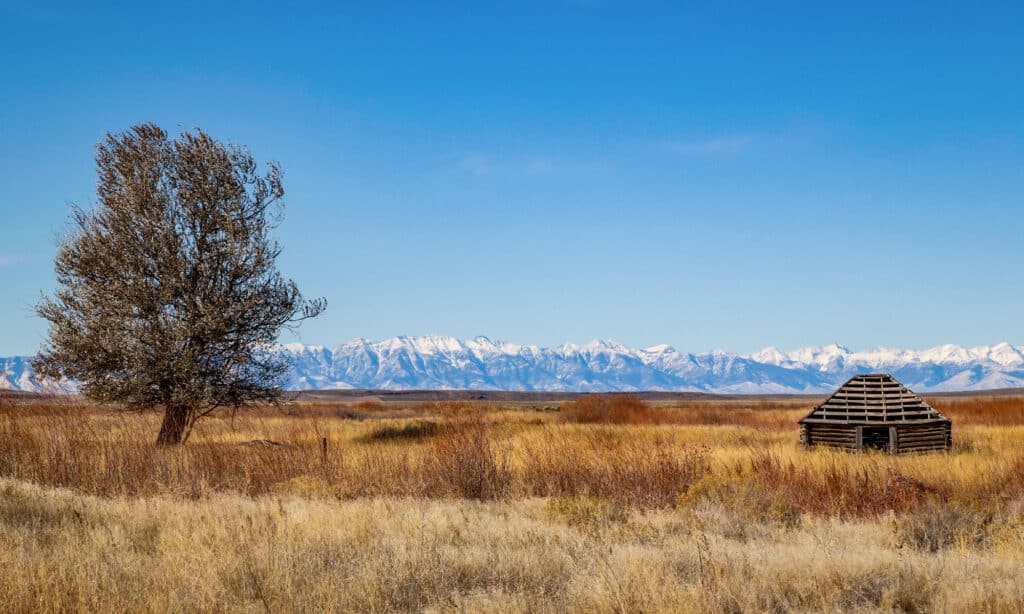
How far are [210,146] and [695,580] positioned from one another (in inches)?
896

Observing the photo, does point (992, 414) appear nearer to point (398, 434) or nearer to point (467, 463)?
point (398, 434)

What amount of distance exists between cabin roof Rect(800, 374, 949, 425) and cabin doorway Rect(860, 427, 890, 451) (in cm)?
59

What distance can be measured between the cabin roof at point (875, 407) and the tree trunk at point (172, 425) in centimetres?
2094

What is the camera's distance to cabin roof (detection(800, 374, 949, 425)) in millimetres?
23797

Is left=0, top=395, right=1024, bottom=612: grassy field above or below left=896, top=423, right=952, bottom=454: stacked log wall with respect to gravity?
above

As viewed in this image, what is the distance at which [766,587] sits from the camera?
22.6ft

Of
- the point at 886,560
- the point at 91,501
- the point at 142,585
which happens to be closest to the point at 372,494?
the point at 91,501

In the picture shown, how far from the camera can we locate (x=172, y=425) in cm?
2409

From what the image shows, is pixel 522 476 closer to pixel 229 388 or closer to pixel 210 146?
pixel 229 388

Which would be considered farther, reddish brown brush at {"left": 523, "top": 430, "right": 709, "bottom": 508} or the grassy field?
reddish brown brush at {"left": 523, "top": 430, "right": 709, "bottom": 508}

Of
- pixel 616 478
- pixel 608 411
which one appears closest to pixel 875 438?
pixel 616 478

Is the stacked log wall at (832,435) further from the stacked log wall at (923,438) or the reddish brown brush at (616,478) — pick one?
the reddish brown brush at (616,478)

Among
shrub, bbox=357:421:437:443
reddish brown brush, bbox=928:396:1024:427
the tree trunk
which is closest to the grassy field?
the tree trunk

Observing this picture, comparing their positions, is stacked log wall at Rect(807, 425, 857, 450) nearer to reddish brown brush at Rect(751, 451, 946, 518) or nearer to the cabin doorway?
the cabin doorway
